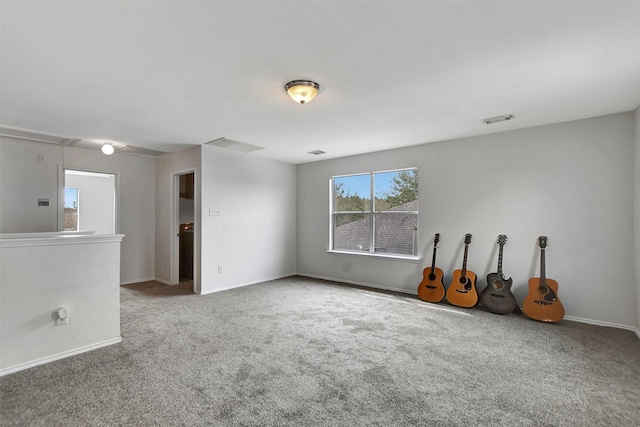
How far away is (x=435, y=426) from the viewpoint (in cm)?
175

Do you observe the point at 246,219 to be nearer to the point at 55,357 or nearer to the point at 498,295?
the point at 55,357

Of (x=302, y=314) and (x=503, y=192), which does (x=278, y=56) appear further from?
(x=503, y=192)

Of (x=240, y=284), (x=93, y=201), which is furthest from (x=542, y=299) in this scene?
Result: (x=93, y=201)

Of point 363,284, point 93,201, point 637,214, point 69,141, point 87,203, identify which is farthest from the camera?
point 93,201

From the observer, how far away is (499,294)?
3.80 m

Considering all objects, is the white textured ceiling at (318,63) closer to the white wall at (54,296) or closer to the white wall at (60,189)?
the white wall at (60,189)

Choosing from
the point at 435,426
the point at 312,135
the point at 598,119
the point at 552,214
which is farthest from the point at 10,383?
the point at 598,119

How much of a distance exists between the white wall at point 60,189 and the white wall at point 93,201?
252 centimetres

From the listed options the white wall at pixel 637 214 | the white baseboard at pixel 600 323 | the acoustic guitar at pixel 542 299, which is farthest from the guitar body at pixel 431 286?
the white wall at pixel 637 214

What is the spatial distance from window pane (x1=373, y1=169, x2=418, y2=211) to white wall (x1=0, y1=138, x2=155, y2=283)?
Result: 4.42 meters

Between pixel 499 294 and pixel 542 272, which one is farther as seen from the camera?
pixel 499 294

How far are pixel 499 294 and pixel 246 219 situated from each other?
4084mm

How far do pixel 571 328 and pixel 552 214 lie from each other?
133 cm

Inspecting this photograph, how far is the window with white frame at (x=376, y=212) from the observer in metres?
4.98
